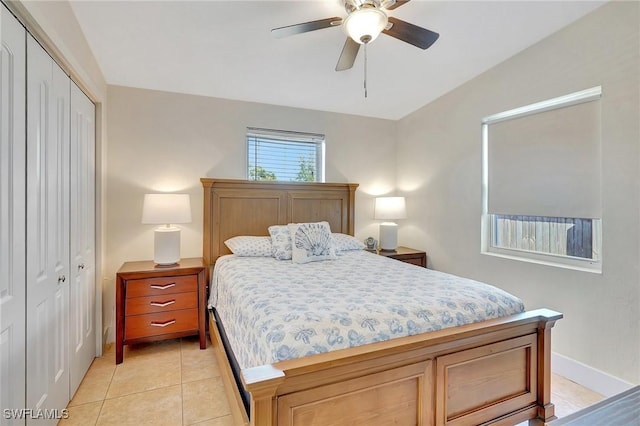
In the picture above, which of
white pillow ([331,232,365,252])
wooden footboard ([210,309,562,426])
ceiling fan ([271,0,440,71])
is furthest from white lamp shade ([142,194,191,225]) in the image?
ceiling fan ([271,0,440,71])

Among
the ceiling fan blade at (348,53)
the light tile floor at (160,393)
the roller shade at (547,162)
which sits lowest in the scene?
the light tile floor at (160,393)

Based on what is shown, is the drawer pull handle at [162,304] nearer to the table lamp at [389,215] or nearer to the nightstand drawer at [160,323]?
the nightstand drawer at [160,323]

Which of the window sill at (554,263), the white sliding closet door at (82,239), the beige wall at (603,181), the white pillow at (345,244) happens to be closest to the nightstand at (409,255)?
the beige wall at (603,181)

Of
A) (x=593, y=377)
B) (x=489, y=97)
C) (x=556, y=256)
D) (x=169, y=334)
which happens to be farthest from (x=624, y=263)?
(x=169, y=334)

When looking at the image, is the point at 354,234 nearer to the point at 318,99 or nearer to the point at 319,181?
the point at 319,181

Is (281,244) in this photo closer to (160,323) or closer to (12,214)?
(160,323)

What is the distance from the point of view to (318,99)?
11.3 feet

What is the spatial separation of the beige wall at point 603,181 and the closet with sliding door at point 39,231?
339 centimetres

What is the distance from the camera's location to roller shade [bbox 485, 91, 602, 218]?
7.57 ft

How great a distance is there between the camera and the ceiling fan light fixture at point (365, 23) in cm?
164

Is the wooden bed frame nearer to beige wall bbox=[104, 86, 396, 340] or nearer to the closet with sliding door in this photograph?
the closet with sliding door

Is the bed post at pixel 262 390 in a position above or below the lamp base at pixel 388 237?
Answer: below

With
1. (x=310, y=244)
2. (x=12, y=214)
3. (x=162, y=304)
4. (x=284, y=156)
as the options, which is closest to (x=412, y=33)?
(x=310, y=244)

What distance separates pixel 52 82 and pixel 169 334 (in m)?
2.07
